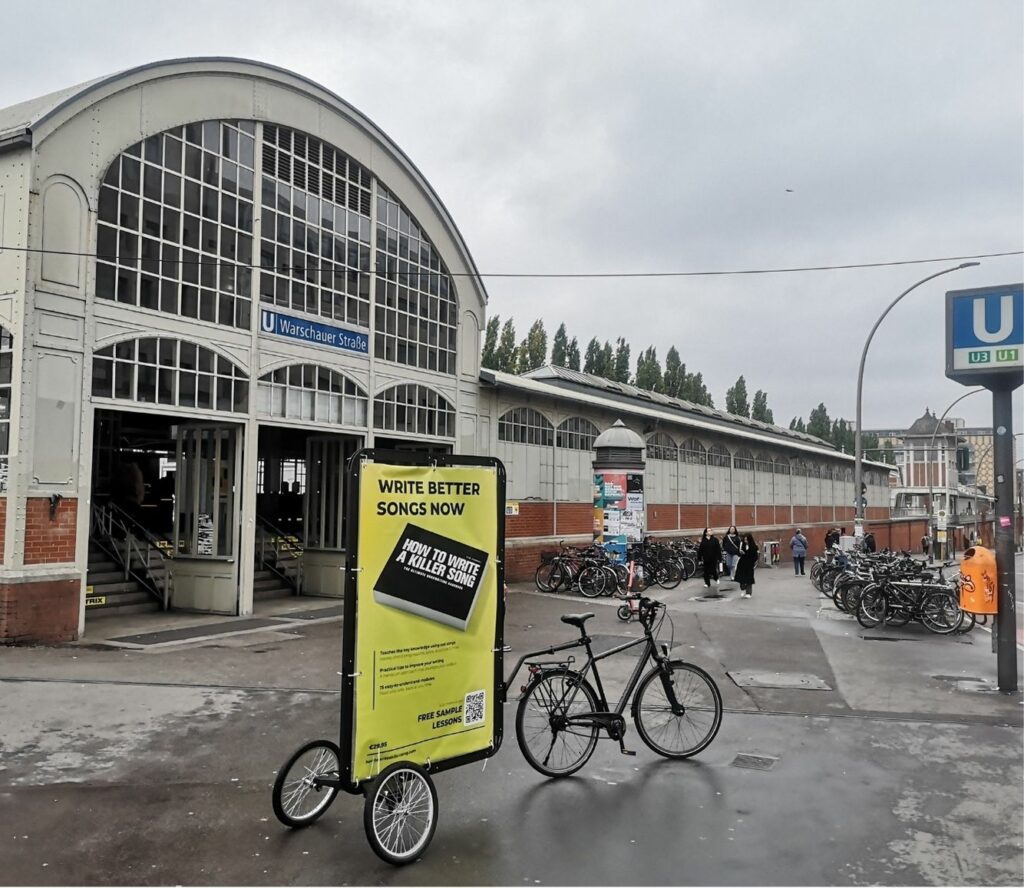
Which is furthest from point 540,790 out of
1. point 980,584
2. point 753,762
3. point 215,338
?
point 215,338

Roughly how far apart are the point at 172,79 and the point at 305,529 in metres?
9.12

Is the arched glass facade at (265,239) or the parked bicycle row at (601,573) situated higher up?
the arched glass facade at (265,239)

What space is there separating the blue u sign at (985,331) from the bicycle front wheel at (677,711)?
5.04 m

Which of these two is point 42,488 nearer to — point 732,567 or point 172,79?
point 172,79

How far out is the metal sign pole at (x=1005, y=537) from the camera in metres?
9.30

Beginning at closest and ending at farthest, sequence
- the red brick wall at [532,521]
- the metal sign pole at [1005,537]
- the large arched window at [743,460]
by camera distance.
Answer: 1. the metal sign pole at [1005,537]
2. the red brick wall at [532,521]
3. the large arched window at [743,460]

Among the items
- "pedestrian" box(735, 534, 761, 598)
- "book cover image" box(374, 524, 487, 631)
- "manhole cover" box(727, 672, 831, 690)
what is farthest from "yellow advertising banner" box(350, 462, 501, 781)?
"pedestrian" box(735, 534, 761, 598)

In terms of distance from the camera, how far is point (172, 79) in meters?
14.0

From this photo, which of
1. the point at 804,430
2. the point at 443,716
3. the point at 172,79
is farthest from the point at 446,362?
the point at 804,430

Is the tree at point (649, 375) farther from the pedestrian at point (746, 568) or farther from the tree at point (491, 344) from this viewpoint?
the pedestrian at point (746, 568)

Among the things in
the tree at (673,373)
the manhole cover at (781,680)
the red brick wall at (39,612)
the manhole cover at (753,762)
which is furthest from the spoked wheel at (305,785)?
the tree at (673,373)

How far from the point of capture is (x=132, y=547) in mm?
16500

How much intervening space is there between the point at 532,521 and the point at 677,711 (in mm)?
16194

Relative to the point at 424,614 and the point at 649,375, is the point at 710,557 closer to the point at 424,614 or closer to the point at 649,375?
the point at 424,614
